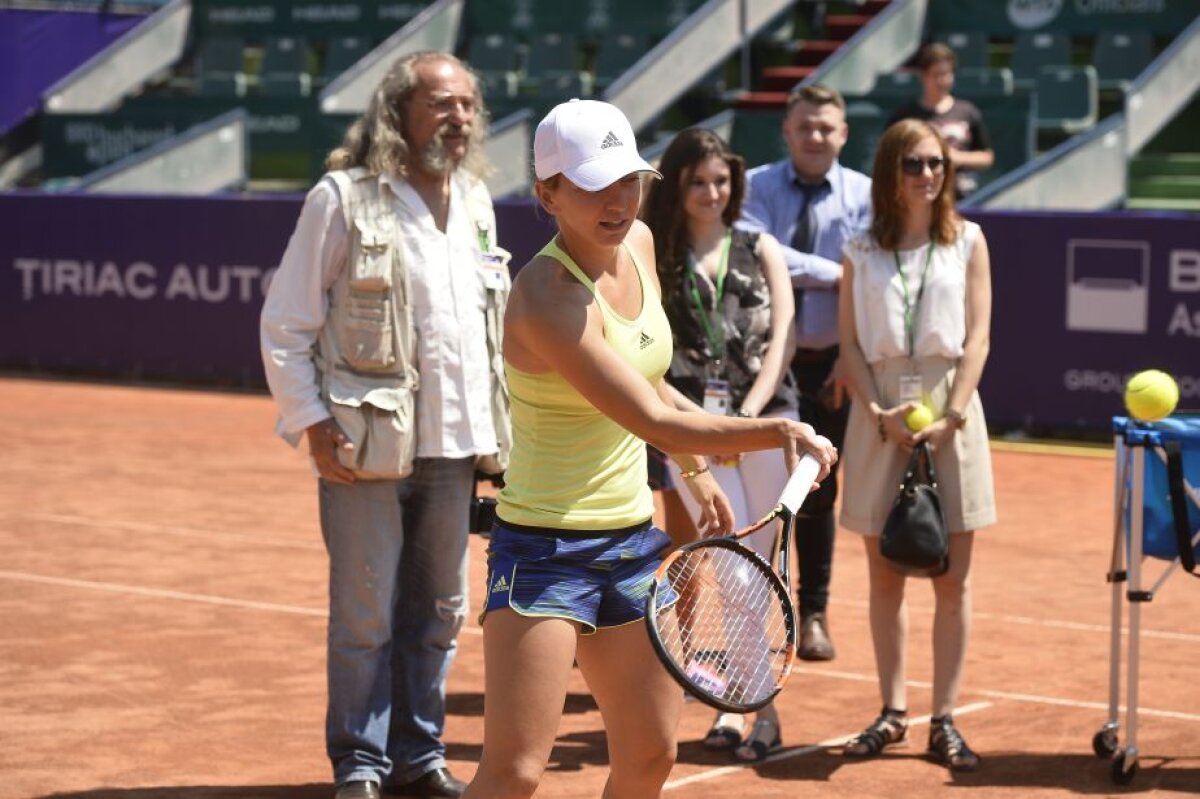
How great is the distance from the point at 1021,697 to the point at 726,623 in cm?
326

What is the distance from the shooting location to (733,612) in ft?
14.3

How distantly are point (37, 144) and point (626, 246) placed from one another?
73.8 feet

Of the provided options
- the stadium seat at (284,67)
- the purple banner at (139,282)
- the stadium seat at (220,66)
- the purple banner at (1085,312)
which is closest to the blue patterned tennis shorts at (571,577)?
the purple banner at (1085,312)

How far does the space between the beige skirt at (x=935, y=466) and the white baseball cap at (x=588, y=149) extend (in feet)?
8.41

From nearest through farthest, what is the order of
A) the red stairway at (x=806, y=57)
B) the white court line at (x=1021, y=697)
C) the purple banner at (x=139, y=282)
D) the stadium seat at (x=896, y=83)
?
1. the white court line at (x=1021, y=697)
2. the purple banner at (x=139, y=282)
3. the stadium seat at (x=896, y=83)
4. the red stairway at (x=806, y=57)

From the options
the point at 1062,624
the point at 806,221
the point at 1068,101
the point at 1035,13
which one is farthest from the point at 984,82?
the point at 806,221

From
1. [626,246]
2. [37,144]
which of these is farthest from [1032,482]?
[37,144]

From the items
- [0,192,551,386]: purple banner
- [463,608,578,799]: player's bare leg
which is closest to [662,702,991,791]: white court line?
[463,608,578,799]: player's bare leg

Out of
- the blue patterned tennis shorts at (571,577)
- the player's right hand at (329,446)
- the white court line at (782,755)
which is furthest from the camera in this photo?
the white court line at (782,755)

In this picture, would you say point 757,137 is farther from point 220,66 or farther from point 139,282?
point 220,66

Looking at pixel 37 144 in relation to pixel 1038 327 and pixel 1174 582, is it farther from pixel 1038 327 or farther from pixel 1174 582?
pixel 1174 582

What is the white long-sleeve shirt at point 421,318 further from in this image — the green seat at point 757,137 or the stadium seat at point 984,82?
the stadium seat at point 984,82

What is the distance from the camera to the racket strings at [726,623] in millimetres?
4195

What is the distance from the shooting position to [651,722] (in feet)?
14.2
